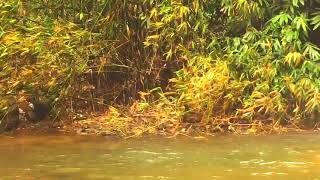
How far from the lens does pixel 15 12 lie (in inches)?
284

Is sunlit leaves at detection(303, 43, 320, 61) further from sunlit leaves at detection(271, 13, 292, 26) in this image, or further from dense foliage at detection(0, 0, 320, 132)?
sunlit leaves at detection(271, 13, 292, 26)

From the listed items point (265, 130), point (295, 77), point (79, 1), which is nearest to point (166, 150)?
point (265, 130)

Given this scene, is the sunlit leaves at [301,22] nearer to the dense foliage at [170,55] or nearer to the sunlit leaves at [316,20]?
the dense foliage at [170,55]

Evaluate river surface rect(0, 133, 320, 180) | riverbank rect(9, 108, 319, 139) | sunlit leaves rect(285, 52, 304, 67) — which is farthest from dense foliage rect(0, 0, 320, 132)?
→ river surface rect(0, 133, 320, 180)

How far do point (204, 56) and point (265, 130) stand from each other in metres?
1.30

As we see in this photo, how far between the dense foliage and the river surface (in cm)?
63

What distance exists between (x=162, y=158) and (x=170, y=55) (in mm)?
2141

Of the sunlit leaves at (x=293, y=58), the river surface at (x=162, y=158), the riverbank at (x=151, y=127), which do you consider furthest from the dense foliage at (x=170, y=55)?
the river surface at (x=162, y=158)

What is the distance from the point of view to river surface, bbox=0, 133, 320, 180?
486cm

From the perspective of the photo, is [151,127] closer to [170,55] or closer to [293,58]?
[170,55]

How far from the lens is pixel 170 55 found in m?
7.26

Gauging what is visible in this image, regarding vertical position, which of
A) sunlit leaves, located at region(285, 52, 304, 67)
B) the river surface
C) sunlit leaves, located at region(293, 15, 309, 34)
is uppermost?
sunlit leaves, located at region(293, 15, 309, 34)

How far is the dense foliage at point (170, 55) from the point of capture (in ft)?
22.1

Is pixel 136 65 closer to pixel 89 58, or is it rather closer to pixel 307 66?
pixel 89 58
